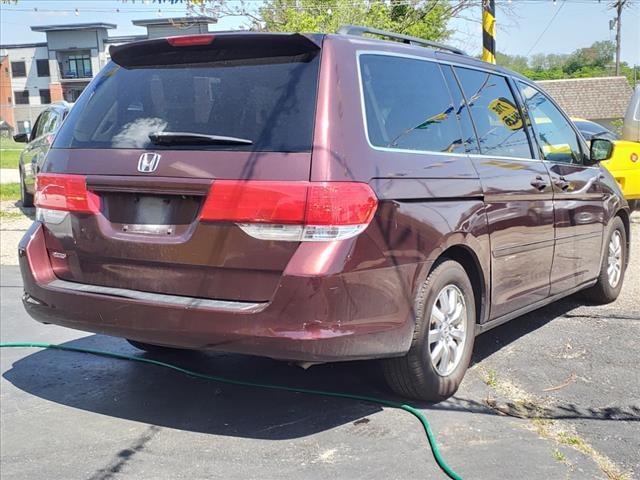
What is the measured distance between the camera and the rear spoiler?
3592mm

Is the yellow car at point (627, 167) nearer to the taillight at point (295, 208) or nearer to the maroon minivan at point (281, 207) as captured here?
the maroon minivan at point (281, 207)

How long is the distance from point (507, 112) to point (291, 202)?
7.80 ft

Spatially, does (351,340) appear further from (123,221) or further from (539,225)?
(539,225)

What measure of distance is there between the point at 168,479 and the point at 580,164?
4.11 m

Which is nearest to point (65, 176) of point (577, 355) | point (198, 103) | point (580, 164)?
point (198, 103)

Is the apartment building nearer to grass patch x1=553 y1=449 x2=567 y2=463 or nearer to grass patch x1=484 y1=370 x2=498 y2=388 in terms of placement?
grass patch x1=484 y1=370 x2=498 y2=388

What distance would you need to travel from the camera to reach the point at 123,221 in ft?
12.3

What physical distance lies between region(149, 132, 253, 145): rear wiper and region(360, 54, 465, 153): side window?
660mm

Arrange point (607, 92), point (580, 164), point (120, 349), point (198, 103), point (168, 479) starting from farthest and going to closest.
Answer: point (607, 92)
point (580, 164)
point (120, 349)
point (198, 103)
point (168, 479)

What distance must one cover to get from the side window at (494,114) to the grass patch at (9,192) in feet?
43.3

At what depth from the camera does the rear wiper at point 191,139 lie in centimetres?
351

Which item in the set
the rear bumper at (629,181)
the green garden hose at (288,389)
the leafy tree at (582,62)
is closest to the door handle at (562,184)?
the green garden hose at (288,389)

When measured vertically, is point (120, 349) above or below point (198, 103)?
below

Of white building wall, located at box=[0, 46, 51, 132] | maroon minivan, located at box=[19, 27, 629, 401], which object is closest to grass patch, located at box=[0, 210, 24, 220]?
maroon minivan, located at box=[19, 27, 629, 401]
